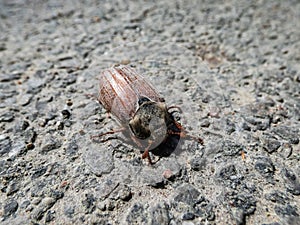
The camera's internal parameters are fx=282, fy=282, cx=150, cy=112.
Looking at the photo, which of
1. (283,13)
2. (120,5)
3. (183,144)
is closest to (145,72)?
(183,144)

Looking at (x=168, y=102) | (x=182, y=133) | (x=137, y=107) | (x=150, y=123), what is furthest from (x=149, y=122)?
(x=168, y=102)

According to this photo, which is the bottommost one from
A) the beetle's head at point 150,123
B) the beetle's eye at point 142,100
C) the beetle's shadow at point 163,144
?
the beetle's shadow at point 163,144

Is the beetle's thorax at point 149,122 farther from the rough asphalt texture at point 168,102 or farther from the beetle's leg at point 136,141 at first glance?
the rough asphalt texture at point 168,102

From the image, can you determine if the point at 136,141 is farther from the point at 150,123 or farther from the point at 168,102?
the point at 168,102

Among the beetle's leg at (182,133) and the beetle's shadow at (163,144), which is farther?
the beetle's leg at (182,133)

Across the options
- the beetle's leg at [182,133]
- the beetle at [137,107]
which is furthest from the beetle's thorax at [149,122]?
the beetle's leg at [182,133]

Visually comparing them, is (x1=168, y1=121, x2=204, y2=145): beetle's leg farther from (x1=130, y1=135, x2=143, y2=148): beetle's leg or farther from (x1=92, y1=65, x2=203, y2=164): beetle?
(x1=130, y1=135, x2=143, y2=148): beetle's leg

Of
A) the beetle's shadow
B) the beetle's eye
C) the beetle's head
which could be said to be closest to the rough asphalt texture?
the beetle's shadow
